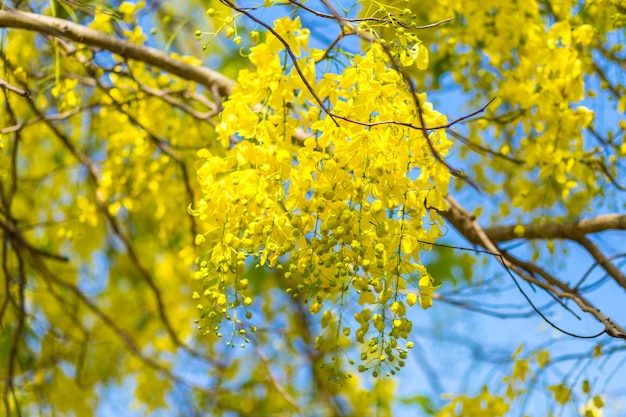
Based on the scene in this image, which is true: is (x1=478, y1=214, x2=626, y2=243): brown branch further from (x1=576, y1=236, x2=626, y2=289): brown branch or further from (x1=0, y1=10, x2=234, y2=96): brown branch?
(x1=0, y1=10, x2=234, y2=96): brown branch

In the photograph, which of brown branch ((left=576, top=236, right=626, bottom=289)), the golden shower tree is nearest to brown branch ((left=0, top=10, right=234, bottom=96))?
the golden shower tree

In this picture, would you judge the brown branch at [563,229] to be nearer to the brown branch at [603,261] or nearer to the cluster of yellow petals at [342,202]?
the brown branch at [603,261]

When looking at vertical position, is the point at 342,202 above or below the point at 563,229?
below

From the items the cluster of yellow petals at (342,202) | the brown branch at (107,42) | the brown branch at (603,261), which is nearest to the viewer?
the cluster of yellow petals at (342,202)

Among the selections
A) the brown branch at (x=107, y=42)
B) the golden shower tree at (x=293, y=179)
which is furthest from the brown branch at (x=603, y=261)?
the brown branch at (x=107, y=42)

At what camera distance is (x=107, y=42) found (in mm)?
1905

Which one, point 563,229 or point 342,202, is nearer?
point 342,202

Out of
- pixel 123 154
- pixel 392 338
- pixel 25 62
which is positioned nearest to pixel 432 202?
pixel 392 338

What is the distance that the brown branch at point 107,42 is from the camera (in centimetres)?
164

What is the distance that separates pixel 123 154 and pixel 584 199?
1363 mm

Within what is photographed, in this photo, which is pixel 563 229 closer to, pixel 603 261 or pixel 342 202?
pixel 603 261

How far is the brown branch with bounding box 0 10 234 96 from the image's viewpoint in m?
1.64

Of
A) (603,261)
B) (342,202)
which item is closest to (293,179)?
(342,202)

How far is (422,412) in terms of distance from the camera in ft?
11.7
